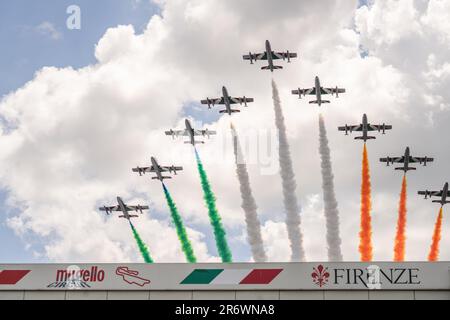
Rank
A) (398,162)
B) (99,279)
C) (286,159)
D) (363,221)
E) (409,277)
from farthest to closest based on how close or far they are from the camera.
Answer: (398,162) → (286,159) → (363,221) → (99,279) → (409,277)

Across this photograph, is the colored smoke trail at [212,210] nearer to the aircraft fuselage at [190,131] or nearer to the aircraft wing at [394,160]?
the aircraft fuselage at [190,131]

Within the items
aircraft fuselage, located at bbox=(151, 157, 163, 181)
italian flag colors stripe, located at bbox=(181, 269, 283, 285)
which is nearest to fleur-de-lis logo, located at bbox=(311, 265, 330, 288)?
italian flag colors stripe, located at bbox=(181, 269, 283, 285)

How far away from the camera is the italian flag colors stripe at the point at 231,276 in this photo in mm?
26109

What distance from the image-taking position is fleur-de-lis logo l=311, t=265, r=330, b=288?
1015 inches

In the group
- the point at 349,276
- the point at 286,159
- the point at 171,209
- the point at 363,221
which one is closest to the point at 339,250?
the point at 363,221

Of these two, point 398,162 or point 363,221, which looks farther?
point 398,162

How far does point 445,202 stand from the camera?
86.8m

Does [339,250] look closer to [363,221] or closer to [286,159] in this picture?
[363,221]

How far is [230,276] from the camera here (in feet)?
86.2

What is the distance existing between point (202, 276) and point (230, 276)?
1.15m

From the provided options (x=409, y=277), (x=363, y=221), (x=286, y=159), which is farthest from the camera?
(x=286, y=159)
